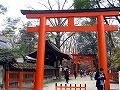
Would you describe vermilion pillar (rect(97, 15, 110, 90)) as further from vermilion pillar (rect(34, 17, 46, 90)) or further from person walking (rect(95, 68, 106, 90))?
vermilion pillar (rect(34, 17, 46, 90))

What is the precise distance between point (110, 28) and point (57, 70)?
23934 mm

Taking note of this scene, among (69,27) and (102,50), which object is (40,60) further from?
(102,50)

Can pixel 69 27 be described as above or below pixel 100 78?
above

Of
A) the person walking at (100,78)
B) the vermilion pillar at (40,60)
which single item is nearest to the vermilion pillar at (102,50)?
the person walking at (100,78)

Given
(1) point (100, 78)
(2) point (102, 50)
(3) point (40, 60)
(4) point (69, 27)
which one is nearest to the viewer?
(1) point (100, 78)

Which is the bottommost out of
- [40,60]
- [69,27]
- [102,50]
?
[40,60]

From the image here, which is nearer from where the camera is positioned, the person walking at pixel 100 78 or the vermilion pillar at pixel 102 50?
the person walking at pixel 100 78

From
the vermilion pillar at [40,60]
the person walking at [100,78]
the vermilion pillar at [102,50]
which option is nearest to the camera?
the person walking at [100,78]

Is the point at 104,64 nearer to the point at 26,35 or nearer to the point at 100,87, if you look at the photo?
the point at 100,87

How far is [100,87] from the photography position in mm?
15516

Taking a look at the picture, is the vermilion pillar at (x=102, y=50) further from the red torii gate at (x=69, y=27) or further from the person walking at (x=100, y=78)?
the person walking at (x=100, y=78)

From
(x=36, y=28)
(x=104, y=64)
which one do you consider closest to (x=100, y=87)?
(x=104, y=64)

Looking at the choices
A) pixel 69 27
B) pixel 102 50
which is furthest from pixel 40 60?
pixel 102 50

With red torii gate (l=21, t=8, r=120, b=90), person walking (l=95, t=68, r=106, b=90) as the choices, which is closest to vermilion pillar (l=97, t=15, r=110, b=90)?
red torii gate (l=21, t=8, r=120, b=90)
